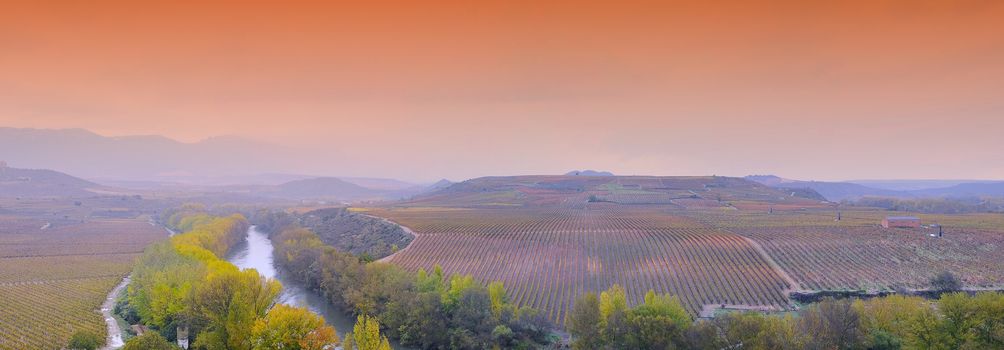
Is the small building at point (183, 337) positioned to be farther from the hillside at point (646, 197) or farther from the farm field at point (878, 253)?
the hillside at point (646, 197)

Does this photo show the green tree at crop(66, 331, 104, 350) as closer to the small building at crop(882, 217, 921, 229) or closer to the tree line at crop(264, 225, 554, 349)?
the tree line at crop(264, 225, 554, 349)

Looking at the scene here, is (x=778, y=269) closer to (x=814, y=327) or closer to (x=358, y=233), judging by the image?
(x=814, y=327)

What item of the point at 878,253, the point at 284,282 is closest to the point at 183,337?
the point at 284,282

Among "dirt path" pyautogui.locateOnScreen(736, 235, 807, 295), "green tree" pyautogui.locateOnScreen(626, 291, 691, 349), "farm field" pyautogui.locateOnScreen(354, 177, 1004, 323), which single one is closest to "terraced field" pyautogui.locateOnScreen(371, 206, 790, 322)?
"farm field" pyautogui.locateOnScreen(354, 177, 1004, 323)

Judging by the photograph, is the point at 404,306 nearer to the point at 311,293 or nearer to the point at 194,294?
the point at 194,294

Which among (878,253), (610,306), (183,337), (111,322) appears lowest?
(183,337)

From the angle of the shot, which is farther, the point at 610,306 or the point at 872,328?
the point at 610,306
